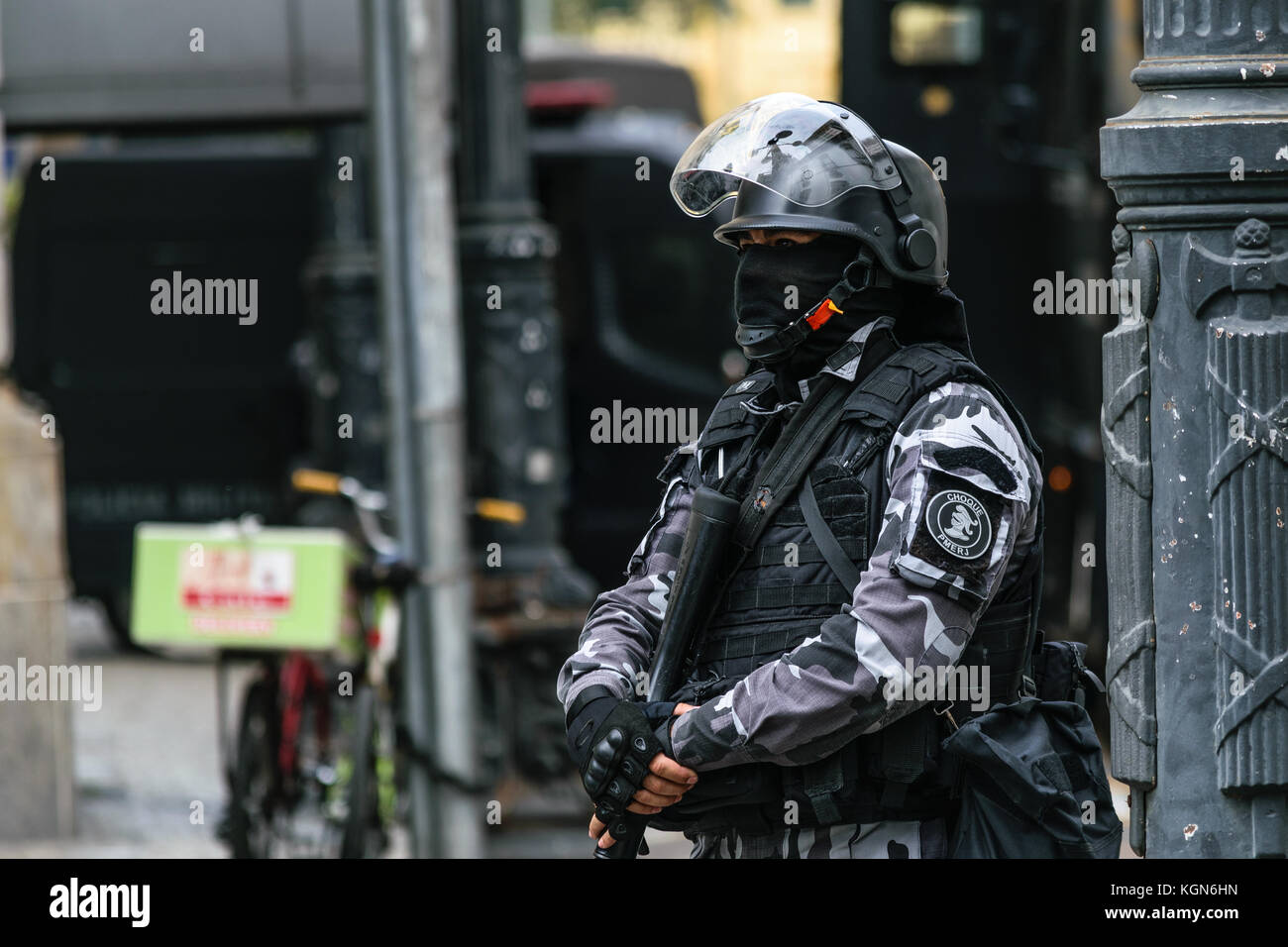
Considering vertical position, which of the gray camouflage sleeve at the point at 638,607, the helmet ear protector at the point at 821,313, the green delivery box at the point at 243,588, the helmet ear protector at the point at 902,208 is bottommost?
the green delivery box at the point at 243,588

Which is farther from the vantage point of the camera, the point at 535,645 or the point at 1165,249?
the point at 535,645

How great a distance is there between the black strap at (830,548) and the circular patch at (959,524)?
7.5 inches

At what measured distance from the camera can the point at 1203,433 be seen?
2752 mm

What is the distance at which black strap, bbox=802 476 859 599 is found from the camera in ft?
9.88

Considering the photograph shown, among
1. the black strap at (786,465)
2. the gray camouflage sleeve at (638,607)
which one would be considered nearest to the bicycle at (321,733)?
the gray camouflage sleeve at (638,607)

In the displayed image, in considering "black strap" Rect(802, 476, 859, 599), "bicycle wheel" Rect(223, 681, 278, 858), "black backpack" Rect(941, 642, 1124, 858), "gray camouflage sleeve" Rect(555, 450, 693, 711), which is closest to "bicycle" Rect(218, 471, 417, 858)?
"bicycle wheel" Rect(223, 681, 278, 858)

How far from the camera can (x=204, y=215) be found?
11656 millimetres

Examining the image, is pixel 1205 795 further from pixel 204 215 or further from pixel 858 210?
pixel 204 215

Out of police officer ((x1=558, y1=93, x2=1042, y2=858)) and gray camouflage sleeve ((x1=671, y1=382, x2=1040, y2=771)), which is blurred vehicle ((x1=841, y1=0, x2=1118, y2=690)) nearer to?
police officer ((x1=558, y1=93, x2=1042, y2=858))

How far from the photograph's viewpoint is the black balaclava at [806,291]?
3156 mm

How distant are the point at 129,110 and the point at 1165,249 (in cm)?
532

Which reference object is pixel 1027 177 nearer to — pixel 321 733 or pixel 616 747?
pixel 321 733

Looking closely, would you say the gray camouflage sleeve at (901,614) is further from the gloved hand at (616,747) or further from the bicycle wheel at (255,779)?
the bicycle wheel at (255,779)
